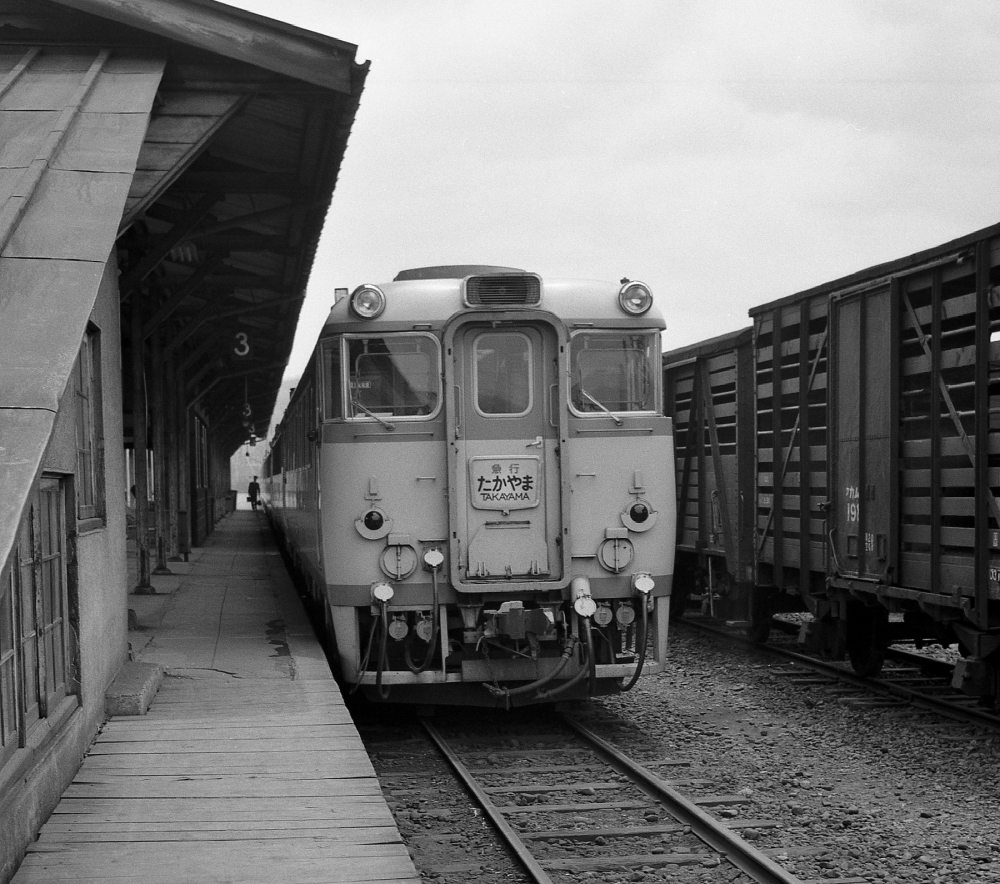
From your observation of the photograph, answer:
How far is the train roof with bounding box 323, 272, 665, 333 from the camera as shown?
866 cm

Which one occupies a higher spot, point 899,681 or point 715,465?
point 715,465

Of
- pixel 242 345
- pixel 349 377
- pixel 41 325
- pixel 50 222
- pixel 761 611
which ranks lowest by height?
pixel 761 611

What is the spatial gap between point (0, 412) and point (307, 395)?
313 inches

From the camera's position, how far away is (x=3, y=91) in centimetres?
666

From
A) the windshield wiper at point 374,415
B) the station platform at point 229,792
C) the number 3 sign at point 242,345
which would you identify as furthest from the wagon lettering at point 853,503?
the number 3 sign at point 242,345

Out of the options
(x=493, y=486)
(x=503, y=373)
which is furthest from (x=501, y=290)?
(x=493, y=486)

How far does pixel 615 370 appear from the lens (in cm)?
888

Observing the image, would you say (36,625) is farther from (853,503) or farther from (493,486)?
(853,503)

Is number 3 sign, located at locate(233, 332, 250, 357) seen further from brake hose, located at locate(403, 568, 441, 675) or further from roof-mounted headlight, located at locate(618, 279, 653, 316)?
brake hose, located at locate(403, 568, 441, 675)

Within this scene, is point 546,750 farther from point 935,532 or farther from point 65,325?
point 65,325

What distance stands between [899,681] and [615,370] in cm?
402

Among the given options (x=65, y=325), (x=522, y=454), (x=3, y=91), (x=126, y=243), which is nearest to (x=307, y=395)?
(x=126, y=243)

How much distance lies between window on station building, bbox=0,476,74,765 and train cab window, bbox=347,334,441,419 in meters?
2.91

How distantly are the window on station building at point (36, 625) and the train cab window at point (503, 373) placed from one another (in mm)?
3332
